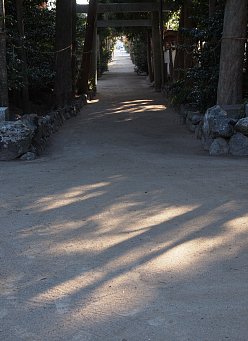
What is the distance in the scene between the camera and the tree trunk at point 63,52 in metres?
14.4

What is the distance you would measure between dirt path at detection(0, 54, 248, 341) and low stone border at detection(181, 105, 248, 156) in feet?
2.26

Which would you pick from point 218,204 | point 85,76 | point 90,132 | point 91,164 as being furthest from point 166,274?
point 85,76

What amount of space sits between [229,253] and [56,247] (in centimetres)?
143

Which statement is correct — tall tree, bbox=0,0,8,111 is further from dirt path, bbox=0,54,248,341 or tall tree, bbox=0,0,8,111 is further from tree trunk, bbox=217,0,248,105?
tree trunk, bbox=217,0,248,105

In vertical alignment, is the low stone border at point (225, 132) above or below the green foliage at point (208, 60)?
below

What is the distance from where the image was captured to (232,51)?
940cm

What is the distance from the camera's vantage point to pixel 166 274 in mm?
3439

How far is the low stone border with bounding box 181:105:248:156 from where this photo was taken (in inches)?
317

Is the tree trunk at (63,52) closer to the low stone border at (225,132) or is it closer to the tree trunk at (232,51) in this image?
the tree trunk at (232,51)

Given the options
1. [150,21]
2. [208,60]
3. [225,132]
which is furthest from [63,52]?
[150,21]

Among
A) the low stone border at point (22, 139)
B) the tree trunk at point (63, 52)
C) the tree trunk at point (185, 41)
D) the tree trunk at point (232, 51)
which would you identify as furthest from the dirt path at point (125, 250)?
the tree trunk at point (185, 41)

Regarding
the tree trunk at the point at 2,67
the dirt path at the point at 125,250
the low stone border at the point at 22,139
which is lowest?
the dirt path at the point at 125,250

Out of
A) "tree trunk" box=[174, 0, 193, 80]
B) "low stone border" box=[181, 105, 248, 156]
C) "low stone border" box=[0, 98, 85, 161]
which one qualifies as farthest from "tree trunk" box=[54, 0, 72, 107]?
"low stone border" box=[181, 105, 248, 156]

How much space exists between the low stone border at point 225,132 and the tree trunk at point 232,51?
0.66 metres
